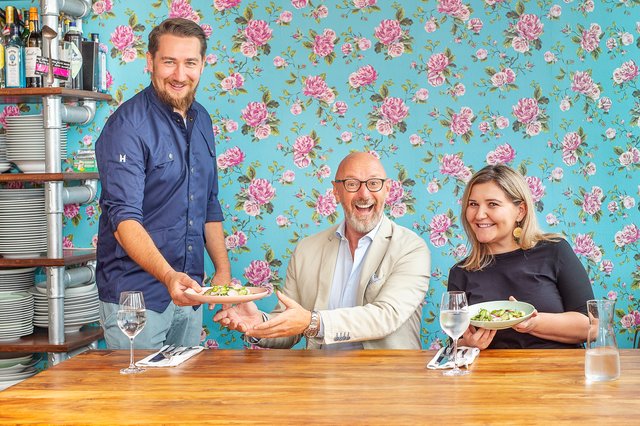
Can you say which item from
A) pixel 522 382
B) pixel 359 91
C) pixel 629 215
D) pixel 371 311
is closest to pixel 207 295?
pixel 371 311

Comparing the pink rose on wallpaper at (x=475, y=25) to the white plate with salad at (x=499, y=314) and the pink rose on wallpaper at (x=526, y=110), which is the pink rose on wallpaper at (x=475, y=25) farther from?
the white plate with salad at (x=499, y=314)

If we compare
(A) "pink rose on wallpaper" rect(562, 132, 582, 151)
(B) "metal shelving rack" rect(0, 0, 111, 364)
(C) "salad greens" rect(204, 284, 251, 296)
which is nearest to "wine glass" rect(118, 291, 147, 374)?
(C) "salad greens" rect(204, 284, 251, 296)

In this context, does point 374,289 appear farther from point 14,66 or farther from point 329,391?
point 14,66

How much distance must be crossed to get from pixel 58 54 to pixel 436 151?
1.71 m

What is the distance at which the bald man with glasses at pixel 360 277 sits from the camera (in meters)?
2.75

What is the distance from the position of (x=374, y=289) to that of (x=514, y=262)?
1.61 ft

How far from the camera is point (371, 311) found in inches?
110

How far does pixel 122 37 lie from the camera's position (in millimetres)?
3939

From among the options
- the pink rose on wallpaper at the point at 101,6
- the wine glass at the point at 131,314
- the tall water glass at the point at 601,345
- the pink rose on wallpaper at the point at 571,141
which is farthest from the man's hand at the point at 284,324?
the pink rose on wallpaper at the point at 101,6

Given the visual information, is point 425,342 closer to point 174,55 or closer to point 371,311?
point 371,311

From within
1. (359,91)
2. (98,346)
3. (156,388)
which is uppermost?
(359,91)

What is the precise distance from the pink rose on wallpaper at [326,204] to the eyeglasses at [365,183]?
74 cm

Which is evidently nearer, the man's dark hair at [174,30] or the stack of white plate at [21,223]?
the man's dark hair at [174,30]

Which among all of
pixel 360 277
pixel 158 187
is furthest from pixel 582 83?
pixel 158 187
